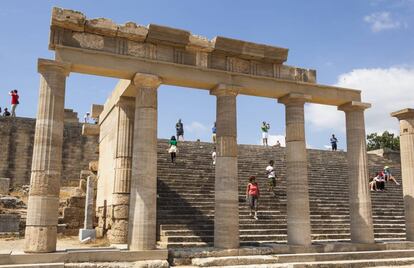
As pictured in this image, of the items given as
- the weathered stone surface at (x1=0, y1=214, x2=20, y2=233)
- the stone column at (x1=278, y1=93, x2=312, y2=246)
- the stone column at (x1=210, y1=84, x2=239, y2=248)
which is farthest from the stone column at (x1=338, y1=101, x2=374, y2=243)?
the weathered stone surface at (x1=0, y1=214, x2=20, y2=233)

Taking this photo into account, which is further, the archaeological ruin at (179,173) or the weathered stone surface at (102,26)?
the weathered stone surface at (102,26)

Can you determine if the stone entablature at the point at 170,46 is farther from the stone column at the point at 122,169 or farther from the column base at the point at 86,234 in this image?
the column base at the point at 86,234

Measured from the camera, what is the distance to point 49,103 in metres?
12.0

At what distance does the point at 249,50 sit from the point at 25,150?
19.7 m

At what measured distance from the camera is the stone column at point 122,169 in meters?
15.2

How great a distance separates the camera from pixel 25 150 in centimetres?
2836

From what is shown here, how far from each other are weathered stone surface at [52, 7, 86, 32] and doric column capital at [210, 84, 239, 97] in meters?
4.70

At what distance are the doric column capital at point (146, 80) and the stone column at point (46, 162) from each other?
80.3 inches

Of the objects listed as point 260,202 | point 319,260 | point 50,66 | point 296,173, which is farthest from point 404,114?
point 50,66

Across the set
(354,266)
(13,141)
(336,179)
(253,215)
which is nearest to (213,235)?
(253,215)

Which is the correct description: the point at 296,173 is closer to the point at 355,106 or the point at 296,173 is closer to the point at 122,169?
the point at 355,106

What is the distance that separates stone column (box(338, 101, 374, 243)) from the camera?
1534cm

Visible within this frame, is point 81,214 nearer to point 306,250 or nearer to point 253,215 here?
point 253,215

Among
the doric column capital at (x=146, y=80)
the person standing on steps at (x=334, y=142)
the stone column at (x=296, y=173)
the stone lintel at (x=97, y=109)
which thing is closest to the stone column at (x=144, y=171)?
the doric column capital at (x=146, y=80)
